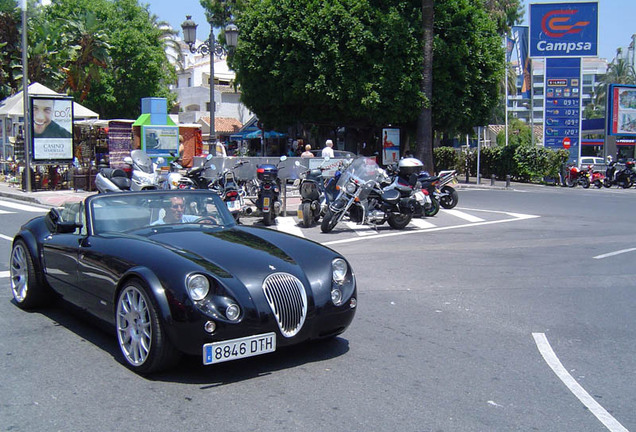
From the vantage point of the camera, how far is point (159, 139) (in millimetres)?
26734

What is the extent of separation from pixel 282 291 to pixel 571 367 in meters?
2.46

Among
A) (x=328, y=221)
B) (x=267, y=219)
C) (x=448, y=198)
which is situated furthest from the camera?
(x=448, y=198)

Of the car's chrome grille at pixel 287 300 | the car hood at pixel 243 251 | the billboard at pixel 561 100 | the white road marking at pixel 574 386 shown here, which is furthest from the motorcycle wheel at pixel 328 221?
the billboard at pixel 561 100

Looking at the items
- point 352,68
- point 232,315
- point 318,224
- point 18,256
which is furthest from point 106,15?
point 232,315

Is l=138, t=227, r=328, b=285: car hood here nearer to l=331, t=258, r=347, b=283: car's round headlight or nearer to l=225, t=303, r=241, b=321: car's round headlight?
l=331, t=258, r=347, b=283: car's round headlight

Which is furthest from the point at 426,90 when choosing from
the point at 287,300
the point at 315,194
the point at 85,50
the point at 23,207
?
the point at 287,300

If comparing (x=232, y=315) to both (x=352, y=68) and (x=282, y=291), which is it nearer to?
(x=282, y=291)

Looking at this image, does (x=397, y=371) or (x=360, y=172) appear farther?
(x=360, y=172)

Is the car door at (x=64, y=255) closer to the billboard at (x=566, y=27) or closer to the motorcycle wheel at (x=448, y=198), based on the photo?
the motorcycle wheel at (x=448, y=198)

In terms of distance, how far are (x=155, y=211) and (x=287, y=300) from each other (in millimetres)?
1942

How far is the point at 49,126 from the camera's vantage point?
904 inches

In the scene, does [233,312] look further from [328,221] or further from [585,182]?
[585,182]

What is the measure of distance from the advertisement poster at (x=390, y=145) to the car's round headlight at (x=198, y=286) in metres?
24.8

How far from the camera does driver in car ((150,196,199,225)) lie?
19.9ft
